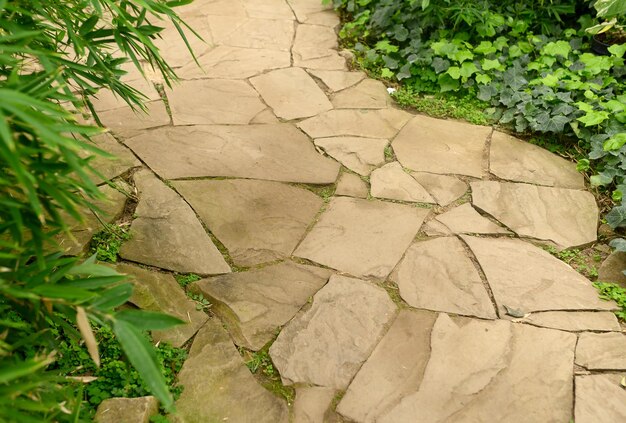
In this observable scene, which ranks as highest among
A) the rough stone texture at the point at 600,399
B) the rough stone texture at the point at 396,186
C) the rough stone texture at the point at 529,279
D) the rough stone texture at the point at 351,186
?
the rough stone texture at the point at 351,186

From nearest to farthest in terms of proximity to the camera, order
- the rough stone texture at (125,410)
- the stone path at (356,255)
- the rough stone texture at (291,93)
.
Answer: the rough stone texture at (125,410) → the stone path at (356,255) → the rough stone texture at (291,93)

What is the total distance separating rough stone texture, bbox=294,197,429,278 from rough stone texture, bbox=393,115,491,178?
428 mm

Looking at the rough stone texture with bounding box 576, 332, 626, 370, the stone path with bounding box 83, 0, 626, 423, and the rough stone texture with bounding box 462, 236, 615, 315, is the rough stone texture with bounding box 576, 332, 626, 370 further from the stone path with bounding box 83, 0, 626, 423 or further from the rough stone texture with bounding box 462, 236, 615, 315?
the rough stone texture with bounding box 462, 236, 615, 315

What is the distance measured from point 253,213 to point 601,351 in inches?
64.2

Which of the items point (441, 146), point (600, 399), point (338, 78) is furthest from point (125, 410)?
point (338, 78)

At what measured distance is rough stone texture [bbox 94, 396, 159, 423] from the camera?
1.92 metres

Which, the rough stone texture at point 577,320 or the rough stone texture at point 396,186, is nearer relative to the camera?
the rough stone texture at point 577,320

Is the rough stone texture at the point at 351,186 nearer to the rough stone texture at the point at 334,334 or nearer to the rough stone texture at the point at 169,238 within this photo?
the rough stone texture at the point at 334,334

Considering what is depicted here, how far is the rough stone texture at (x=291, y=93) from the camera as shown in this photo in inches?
150

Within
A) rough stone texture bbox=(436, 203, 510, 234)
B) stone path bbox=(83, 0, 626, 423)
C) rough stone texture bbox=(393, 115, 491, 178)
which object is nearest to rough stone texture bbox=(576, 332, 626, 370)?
stone path bbox=(83, 0, 626, 423)

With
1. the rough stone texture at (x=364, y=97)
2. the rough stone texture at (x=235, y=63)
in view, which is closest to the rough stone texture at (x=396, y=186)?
the rough stone texture at (x=364, y=97)

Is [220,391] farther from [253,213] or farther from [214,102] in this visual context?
[214,102]

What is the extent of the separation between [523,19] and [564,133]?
1.16m

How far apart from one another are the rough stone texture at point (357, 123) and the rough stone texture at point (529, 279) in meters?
1.03
